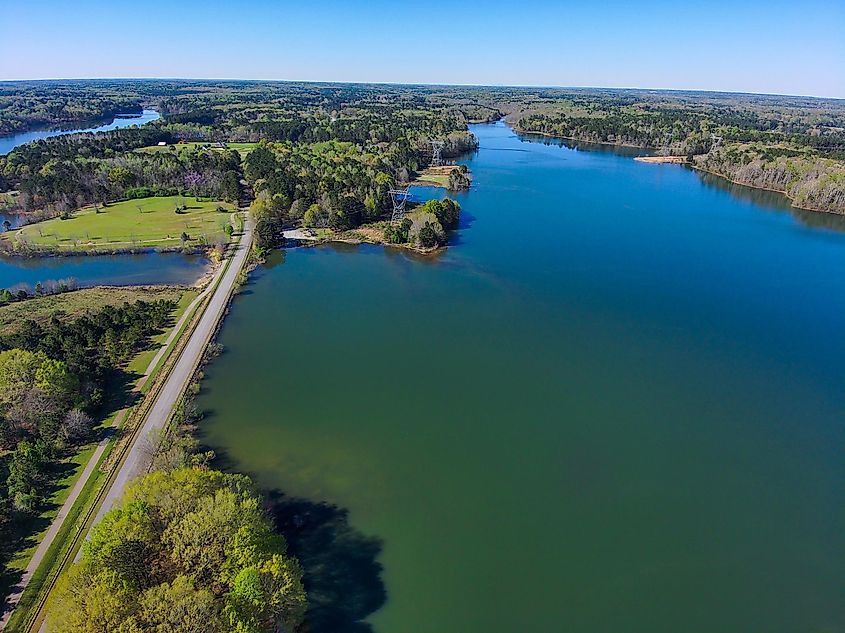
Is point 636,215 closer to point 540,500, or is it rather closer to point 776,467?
point 776,467

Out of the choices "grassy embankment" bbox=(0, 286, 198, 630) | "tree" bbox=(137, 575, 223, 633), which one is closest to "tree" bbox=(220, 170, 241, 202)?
"grassy embankment" bbox=(0, 286, 198, 630)

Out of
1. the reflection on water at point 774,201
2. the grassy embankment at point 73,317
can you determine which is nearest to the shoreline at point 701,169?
the reflection on water at point 774,201

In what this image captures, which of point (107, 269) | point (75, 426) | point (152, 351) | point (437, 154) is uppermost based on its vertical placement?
point (437, 154)

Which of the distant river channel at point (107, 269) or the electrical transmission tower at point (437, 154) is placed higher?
the electrical transmission tower at point (437, 154)

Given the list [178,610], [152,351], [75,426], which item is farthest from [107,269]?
[178,610]

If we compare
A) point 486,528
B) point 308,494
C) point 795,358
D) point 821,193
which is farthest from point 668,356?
point 821,193

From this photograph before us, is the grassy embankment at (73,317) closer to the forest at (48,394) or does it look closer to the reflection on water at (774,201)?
the forest at (48,394)

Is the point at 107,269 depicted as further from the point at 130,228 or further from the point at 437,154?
the point at 437,154
